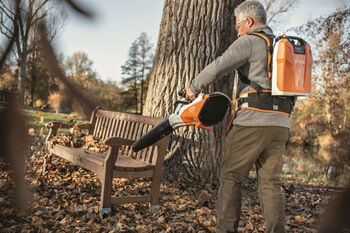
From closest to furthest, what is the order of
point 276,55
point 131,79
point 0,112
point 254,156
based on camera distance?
point 0,112, point 276,55, point 254,156, point 131,79

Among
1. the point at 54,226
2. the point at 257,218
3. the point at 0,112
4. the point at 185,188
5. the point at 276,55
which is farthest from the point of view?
the point at 185,188

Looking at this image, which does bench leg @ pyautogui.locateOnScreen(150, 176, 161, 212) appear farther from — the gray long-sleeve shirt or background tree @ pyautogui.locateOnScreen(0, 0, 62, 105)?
background tree @ pyautogui.locateOnScreen(0, 0, 62, 105)

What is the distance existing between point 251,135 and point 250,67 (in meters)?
0.56

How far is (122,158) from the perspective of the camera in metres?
4.10

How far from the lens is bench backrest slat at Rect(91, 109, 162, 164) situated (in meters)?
3.85

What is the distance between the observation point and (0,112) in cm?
48

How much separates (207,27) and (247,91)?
89.0 inches

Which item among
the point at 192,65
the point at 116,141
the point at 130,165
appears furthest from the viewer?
the point at 192,65

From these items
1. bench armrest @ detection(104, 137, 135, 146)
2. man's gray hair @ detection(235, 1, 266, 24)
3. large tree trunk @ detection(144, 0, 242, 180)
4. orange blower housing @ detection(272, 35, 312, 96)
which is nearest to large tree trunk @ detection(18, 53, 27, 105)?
orange blower housing @ detection(272, 35, 312, 96)

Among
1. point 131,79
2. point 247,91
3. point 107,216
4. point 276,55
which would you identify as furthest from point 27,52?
point 131,79

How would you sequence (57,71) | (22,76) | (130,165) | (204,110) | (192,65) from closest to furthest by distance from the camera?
1. (22,76)
2. (57,71)
3. (204,110)
4. (130,165)
5. (192,65)

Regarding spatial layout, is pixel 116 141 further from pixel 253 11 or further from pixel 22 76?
pixel 22 76

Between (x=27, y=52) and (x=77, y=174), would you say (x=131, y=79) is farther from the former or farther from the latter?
(x=27, y=52)

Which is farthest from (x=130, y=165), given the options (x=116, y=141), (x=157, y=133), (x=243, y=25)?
(x=243, y=25)
